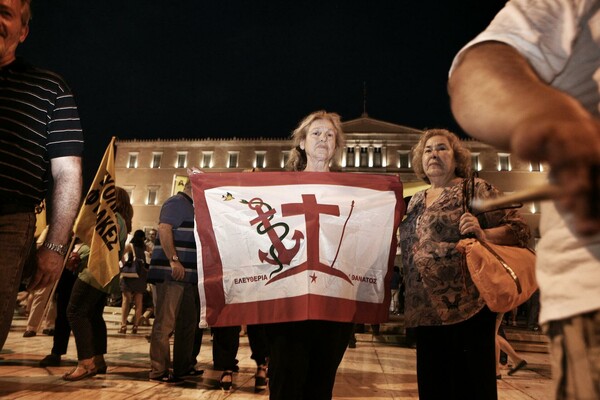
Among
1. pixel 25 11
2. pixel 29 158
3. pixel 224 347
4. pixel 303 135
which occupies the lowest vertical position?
pixel 224 347

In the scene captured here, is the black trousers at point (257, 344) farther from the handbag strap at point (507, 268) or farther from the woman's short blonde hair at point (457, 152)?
the handbag strap at point (507, 268)

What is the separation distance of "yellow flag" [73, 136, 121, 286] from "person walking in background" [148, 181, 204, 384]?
0.66 metres

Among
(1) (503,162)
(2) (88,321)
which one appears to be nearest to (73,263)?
(2) (88,321)

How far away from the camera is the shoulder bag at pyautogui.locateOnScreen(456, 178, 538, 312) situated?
87.7 inches

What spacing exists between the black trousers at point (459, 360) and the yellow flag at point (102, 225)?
382cm

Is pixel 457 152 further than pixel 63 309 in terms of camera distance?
No

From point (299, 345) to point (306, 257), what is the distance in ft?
2.16

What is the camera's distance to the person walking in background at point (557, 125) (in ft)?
1.87

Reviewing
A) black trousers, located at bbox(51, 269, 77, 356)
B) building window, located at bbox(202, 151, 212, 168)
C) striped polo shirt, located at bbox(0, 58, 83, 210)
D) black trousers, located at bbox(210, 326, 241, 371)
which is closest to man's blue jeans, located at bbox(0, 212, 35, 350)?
striped polo shirt, located at bbox(0, 58, 83, 210)

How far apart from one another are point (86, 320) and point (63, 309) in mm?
984

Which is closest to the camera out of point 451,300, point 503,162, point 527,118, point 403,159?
point 527,118

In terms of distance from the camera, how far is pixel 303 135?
11.0ft

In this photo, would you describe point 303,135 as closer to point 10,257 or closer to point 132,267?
point 10,257

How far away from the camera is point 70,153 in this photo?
88.7 inches
